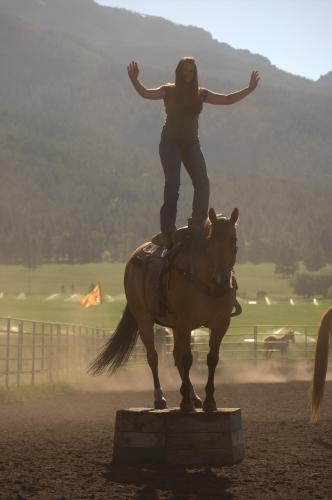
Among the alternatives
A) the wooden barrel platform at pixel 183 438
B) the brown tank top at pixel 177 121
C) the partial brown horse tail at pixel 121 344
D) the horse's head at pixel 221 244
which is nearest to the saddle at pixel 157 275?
the horse's head at pixel 221 244

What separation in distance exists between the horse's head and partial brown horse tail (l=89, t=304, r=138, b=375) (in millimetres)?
2548

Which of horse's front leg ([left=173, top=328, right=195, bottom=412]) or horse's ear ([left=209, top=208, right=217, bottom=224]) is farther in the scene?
horse's front leg ([left=173, top=328, right=195, bottom=412])

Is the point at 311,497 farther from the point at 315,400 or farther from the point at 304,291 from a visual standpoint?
the point at 304,291

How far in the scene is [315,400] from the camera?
477 inches

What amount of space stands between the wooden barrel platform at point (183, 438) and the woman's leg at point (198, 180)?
84.8 inches

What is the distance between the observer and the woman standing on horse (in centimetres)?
1035

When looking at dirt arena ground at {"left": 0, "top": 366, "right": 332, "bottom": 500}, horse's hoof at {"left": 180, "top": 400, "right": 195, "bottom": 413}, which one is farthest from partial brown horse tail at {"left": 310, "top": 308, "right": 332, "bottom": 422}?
horse's hoof at {"left": 180, "top": 400, "right": 195, "bottom": 413}

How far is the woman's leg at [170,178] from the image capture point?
10.4 m

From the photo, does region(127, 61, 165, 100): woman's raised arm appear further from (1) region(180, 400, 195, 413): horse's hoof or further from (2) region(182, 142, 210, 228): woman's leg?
(1) region(180, 400, 195, 413): horse's hoof

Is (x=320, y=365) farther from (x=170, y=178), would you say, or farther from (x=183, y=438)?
(x=170, y=178)

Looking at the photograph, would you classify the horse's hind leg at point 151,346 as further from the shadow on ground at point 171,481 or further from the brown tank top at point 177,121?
the brown tank top at point 177,121

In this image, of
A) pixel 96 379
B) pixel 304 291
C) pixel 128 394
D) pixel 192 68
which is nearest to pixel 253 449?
pixel 192 68

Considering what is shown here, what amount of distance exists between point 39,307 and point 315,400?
521 ft

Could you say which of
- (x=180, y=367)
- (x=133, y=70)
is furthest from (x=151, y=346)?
(x=133, y=70)
